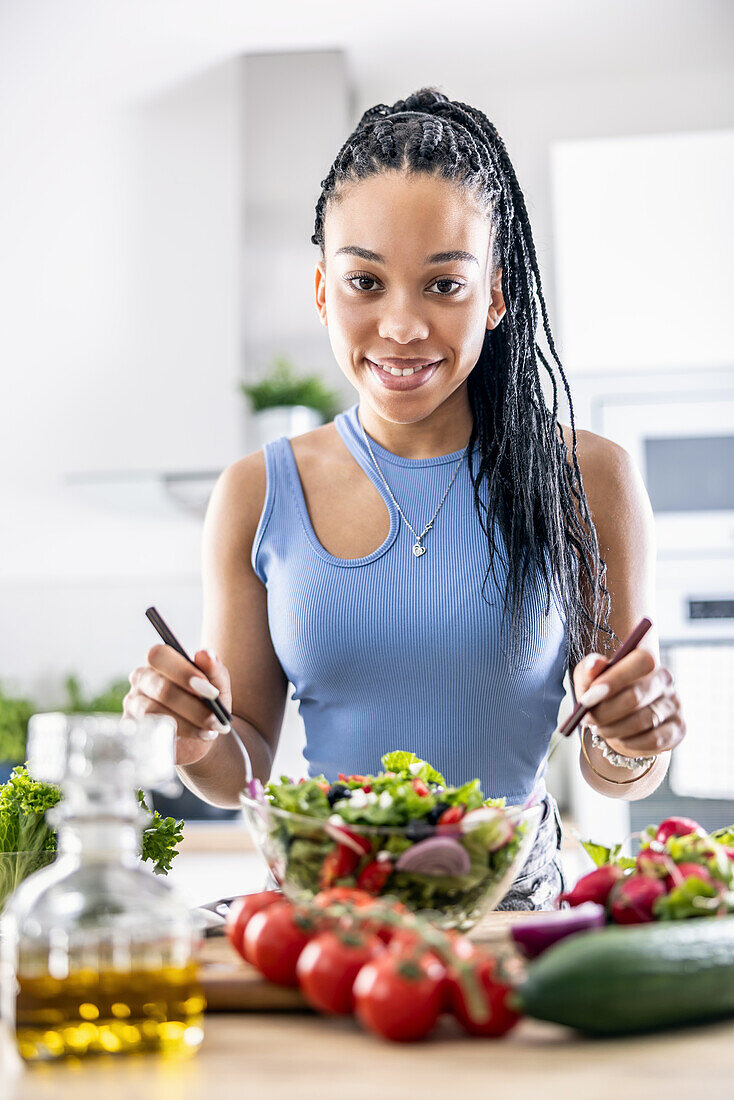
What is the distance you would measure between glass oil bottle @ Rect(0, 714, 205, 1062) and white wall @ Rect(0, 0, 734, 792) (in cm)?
237

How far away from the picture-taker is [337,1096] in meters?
0.53

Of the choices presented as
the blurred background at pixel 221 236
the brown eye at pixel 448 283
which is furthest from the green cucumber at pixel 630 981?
the blurred background at pixel 221 236

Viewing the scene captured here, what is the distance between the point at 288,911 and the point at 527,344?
0.89m

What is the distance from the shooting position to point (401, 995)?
581mm

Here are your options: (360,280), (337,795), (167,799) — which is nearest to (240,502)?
(360,280)

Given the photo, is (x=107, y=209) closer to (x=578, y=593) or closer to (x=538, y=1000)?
(x=578, y=593)

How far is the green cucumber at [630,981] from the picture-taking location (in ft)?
1.91

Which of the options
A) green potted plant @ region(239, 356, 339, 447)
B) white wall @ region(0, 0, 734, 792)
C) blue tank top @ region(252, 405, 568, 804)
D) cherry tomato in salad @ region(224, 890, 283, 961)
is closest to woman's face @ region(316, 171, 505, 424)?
blue tank top @ region(252, 405, 568, 804)

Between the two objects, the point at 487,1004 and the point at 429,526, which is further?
the point at 429,526

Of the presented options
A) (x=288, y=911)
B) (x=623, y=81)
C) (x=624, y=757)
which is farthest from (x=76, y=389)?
(x=288, y=911)

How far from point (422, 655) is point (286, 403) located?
→ 5.44 feet

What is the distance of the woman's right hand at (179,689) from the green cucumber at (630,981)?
0.40 meters

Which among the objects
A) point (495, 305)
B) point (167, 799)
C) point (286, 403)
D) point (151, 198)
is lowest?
point (167, 799)

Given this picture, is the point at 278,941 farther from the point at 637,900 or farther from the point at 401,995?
the point at 637,900
